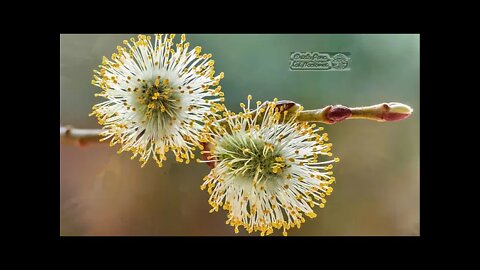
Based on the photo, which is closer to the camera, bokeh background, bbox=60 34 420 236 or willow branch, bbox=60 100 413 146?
willow branch, bbox=60 100 413 146

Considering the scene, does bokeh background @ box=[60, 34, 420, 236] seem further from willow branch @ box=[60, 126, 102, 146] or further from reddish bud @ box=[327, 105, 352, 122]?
reddish bud @ box=[327, 105, 352, 122]

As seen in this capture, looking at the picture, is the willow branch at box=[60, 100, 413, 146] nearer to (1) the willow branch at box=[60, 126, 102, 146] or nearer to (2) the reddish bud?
(2) the reddish bud

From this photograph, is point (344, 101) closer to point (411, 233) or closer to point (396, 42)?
point (396, 42)

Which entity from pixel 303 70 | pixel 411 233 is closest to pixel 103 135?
pixel 303 70

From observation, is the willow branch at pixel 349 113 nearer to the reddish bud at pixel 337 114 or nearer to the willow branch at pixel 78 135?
the reddish bud at pixel 337 114

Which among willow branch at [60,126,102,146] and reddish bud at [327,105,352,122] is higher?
reddish bud at [327,105,352,122]

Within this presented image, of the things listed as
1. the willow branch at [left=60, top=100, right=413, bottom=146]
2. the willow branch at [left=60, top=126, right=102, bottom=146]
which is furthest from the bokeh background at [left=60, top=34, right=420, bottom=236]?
the willow branch at [left=60, top=100, right=413, bottom=146]

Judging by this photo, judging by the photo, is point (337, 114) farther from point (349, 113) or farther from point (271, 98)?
point (271, 98)

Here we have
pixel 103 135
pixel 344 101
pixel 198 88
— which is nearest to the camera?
pixel 198 88

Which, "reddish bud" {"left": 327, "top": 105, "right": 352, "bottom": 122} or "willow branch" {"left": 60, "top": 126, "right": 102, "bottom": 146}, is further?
"willow branch" {"left": 60, "top": 126, "right": 102, "bottom": 146}

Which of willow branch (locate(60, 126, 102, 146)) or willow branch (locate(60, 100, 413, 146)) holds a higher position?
willow branch (locate(60, 100, 413, 146))
